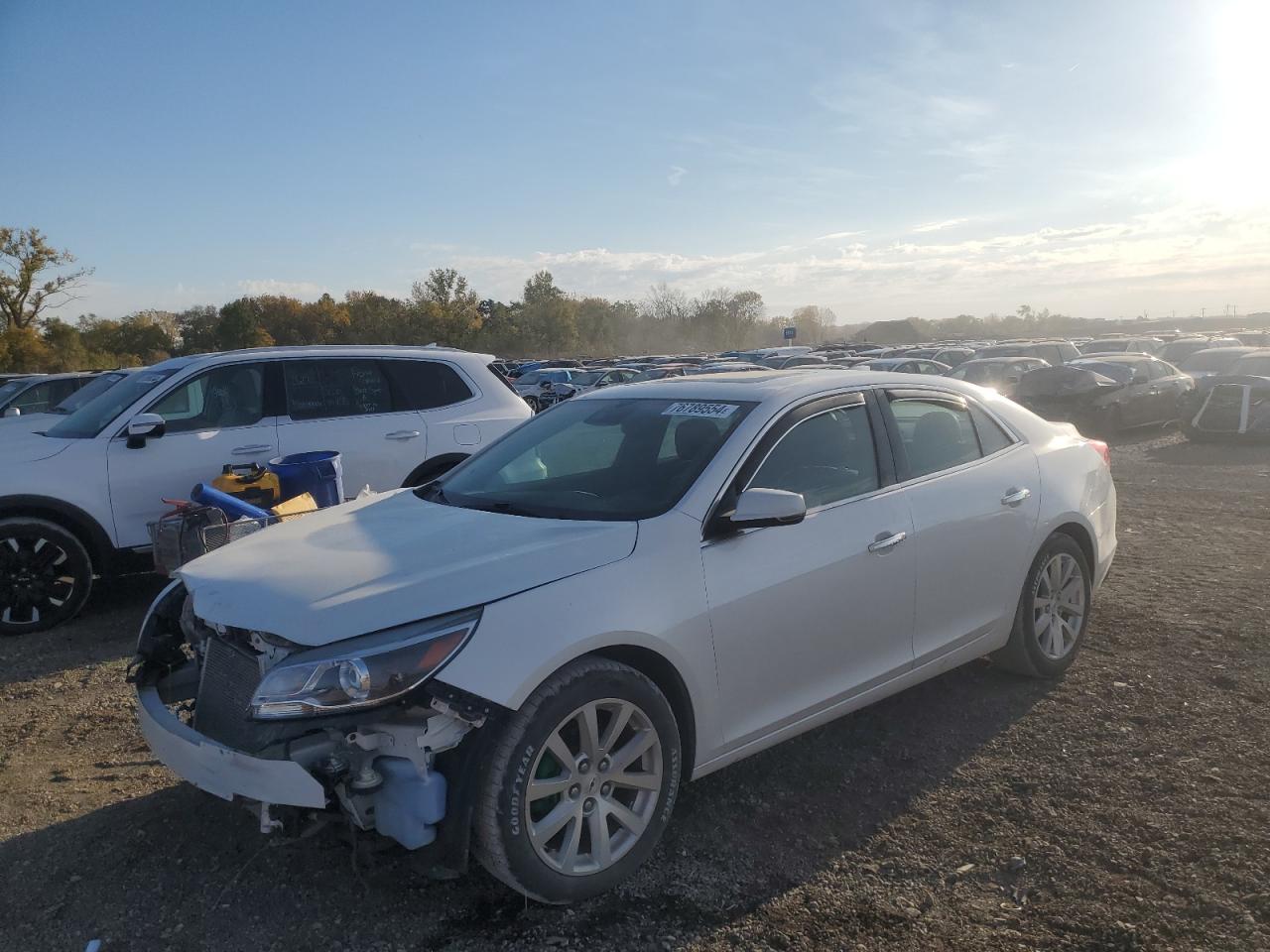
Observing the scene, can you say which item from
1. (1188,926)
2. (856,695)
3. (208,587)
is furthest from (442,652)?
(1188,926)

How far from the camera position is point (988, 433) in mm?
4902

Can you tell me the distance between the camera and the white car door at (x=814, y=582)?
350 cm

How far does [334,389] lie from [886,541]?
5.17 metres

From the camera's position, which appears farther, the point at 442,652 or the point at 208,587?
the point at 208,587

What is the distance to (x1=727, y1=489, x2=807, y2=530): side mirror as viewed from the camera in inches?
134

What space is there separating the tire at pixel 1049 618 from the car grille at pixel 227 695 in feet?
11.9

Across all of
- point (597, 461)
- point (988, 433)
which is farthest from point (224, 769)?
point (988, 433)

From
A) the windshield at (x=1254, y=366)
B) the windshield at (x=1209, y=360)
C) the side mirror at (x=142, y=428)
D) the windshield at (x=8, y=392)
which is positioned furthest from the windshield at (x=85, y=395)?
the windshield at (x=1209, y=360)

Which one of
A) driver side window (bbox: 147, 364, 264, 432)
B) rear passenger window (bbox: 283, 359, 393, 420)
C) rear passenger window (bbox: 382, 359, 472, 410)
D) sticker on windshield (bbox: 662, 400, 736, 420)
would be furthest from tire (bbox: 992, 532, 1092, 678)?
driver side window (bbox: 147, 364, 264, 432)

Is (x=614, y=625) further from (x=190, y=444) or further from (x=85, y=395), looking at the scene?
(x=85, y=395)

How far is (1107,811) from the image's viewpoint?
12.2 ft

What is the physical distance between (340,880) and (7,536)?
14.7 feet

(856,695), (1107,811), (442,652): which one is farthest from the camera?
(856,695)

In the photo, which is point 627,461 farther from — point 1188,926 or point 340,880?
point 1188,926
